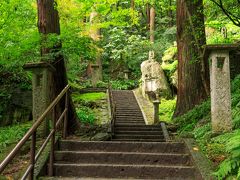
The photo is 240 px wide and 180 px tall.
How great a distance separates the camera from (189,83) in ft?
34.5

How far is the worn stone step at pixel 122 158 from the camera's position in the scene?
213 inches

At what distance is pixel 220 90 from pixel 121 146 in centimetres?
210

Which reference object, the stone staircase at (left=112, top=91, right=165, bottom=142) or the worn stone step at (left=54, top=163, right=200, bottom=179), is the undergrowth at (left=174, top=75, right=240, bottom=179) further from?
the stone staircase at (left=112, top=91, right=165, bottom=142)

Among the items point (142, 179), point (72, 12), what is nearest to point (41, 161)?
point (142, 179)

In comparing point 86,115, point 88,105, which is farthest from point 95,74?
point 86,115

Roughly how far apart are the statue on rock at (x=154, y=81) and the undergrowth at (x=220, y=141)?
31.4 feet

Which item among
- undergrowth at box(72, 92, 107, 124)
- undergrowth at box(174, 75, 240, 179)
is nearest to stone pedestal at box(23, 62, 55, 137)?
undergrowth at box(174, 75, 240, 179)

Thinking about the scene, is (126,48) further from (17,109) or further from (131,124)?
(131,124)

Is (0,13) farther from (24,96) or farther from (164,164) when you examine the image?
(164,164)

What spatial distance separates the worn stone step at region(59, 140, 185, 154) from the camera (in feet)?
19.4

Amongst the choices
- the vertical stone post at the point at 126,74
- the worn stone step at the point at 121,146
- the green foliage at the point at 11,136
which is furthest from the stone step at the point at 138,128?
the vertical stone post at the point at 126,74

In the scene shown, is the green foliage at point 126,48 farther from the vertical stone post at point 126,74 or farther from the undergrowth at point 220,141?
the undergrowth at point 220,141

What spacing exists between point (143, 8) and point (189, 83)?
21.1 m

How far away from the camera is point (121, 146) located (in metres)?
6.00
